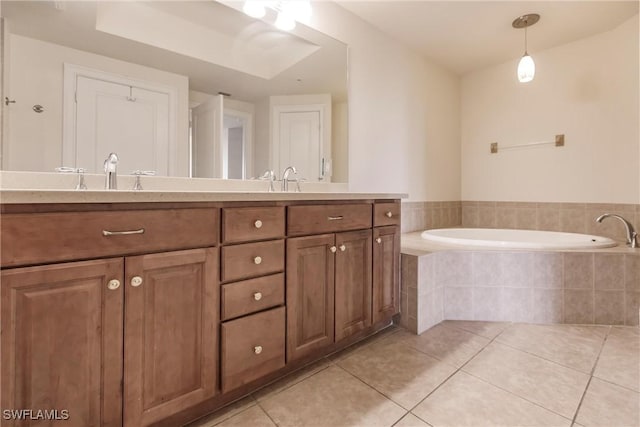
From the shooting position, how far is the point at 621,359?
5.21ft

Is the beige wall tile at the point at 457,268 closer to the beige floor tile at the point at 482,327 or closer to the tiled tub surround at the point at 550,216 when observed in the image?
the beige floor tile at the point at 482,327

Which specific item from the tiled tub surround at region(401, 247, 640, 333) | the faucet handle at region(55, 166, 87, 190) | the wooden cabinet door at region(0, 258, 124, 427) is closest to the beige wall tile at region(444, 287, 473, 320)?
the tiled tub surround at region(401, 247, 640, 333)

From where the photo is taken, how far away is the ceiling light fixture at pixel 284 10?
1751 millimetres

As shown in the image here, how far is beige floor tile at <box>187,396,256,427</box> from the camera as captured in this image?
1.16m

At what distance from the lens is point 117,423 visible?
2.98ft

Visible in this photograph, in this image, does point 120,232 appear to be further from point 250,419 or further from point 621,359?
point 621,359

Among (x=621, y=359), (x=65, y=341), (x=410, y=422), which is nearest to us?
(x=65, y=341)

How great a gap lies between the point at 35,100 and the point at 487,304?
8.87ft

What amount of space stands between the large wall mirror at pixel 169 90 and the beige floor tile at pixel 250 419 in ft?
3.72

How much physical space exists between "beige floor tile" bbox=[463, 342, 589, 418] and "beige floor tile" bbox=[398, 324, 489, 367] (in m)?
0.06

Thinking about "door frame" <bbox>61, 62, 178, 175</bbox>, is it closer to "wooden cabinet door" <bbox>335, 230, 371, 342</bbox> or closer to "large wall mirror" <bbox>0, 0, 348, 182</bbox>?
"large wall mirror" <bbox>0, 0, 348, 182</bbox>

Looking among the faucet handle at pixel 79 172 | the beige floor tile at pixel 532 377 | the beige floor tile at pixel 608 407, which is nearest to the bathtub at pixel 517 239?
the beige floor tile at pixel 532 377

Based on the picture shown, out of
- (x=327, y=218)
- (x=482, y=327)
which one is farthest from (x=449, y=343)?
(x=327, y=218)

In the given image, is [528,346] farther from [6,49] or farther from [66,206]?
Result: [6,49]
